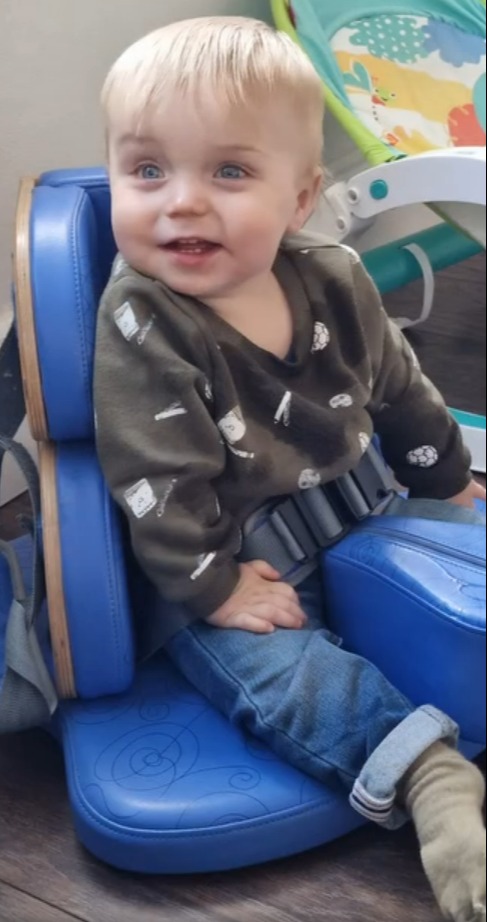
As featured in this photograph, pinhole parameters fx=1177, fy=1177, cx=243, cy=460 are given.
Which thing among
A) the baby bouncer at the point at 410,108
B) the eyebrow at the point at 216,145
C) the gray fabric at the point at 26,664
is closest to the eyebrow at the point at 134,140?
the eyebrow at the point at 216,145

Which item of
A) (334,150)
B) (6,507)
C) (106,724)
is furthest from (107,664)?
(334,150)

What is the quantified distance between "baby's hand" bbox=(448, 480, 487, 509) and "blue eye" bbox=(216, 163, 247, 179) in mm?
258

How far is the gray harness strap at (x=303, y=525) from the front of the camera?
71cm

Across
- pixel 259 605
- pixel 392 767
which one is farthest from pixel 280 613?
pixel 392 767

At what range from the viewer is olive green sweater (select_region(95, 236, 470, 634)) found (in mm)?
665

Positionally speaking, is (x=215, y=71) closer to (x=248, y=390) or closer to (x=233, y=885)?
(x=248, y=390)

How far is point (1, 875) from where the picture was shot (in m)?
0.69

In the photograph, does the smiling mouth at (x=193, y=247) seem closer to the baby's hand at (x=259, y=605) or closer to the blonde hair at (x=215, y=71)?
the blonde hair at (x=215, y=71)

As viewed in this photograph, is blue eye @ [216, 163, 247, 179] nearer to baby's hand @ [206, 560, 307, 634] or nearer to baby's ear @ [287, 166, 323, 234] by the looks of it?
baby's ear @ [287, 166, 323, 234]

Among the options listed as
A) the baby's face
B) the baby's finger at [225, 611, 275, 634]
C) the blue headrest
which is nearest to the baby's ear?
the baby's face

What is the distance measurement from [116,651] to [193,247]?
245mm

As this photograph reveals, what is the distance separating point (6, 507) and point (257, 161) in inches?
14.5

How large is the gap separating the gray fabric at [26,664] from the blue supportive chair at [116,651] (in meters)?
0.01

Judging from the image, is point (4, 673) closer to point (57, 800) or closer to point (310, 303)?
point (57, 800)
